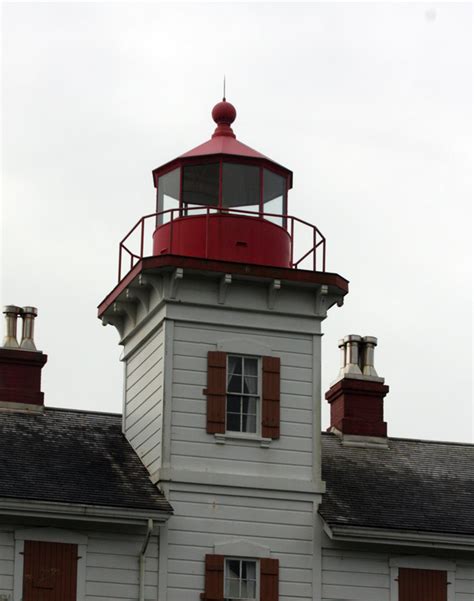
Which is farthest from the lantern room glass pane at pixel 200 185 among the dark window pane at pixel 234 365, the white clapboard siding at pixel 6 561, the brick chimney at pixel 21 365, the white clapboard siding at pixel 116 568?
the white clapboard siding at pixel 6 561

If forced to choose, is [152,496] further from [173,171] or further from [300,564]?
[173,171]

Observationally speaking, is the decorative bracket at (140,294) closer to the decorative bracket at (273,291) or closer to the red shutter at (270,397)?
the decorative bracket at (273,291)

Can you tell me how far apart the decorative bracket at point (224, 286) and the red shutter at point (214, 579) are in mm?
4435

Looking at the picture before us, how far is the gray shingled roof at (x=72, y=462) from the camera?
28.2 m

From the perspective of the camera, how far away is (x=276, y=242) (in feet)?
102

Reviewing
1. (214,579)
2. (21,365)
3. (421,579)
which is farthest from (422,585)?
(21,365)

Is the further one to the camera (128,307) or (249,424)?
(128,307)

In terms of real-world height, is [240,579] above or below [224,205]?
below

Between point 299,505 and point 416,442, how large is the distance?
4712 mm

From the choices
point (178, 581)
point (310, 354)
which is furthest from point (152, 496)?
point (310, 354)

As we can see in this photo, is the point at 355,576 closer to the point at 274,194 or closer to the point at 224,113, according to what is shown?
the point at 274,194

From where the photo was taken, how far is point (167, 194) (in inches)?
1249

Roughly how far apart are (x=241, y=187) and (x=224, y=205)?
1.66 feet

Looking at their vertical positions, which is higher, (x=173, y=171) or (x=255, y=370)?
(x=173, y=171)
